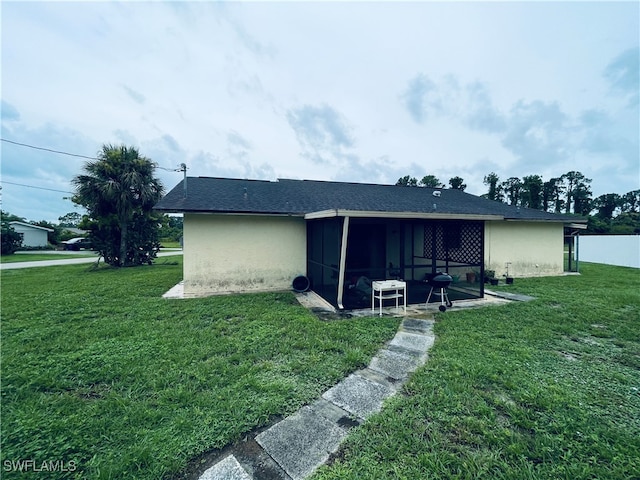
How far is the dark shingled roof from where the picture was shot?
764 cm

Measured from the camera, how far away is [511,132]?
21.0 meters

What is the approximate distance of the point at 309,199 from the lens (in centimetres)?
933

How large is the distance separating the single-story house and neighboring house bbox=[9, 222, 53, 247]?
30.9 m

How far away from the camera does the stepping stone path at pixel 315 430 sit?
6.06 feet

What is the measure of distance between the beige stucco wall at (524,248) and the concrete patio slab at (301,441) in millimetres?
9998

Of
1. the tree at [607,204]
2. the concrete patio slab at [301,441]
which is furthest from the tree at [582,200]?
the concrete patio slab at [301,441]

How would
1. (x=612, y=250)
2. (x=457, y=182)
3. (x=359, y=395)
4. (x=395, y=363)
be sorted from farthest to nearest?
(x=457, y=182) → (x=612, y=250) → (x=395, y=363) → (x=359, y=395)

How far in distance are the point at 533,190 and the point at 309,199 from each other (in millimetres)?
37174

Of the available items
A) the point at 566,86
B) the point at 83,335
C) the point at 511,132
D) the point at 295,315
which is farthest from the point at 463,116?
the point at 83,335

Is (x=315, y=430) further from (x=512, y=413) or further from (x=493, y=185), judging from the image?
(x=493, y=185)

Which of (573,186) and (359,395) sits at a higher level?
(573,186)

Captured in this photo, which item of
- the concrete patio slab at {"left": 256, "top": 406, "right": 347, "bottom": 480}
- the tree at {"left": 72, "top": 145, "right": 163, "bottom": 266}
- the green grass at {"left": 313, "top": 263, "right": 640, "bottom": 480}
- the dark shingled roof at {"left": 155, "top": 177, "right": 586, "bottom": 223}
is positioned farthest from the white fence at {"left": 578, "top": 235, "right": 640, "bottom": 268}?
the tree at {"left": 72, "top": 145, "right": 163, "bottom": 266}

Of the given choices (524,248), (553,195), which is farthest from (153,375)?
(553,195)

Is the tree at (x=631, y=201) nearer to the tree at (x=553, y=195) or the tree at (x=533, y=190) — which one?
the tree at (x=553, y=195)
